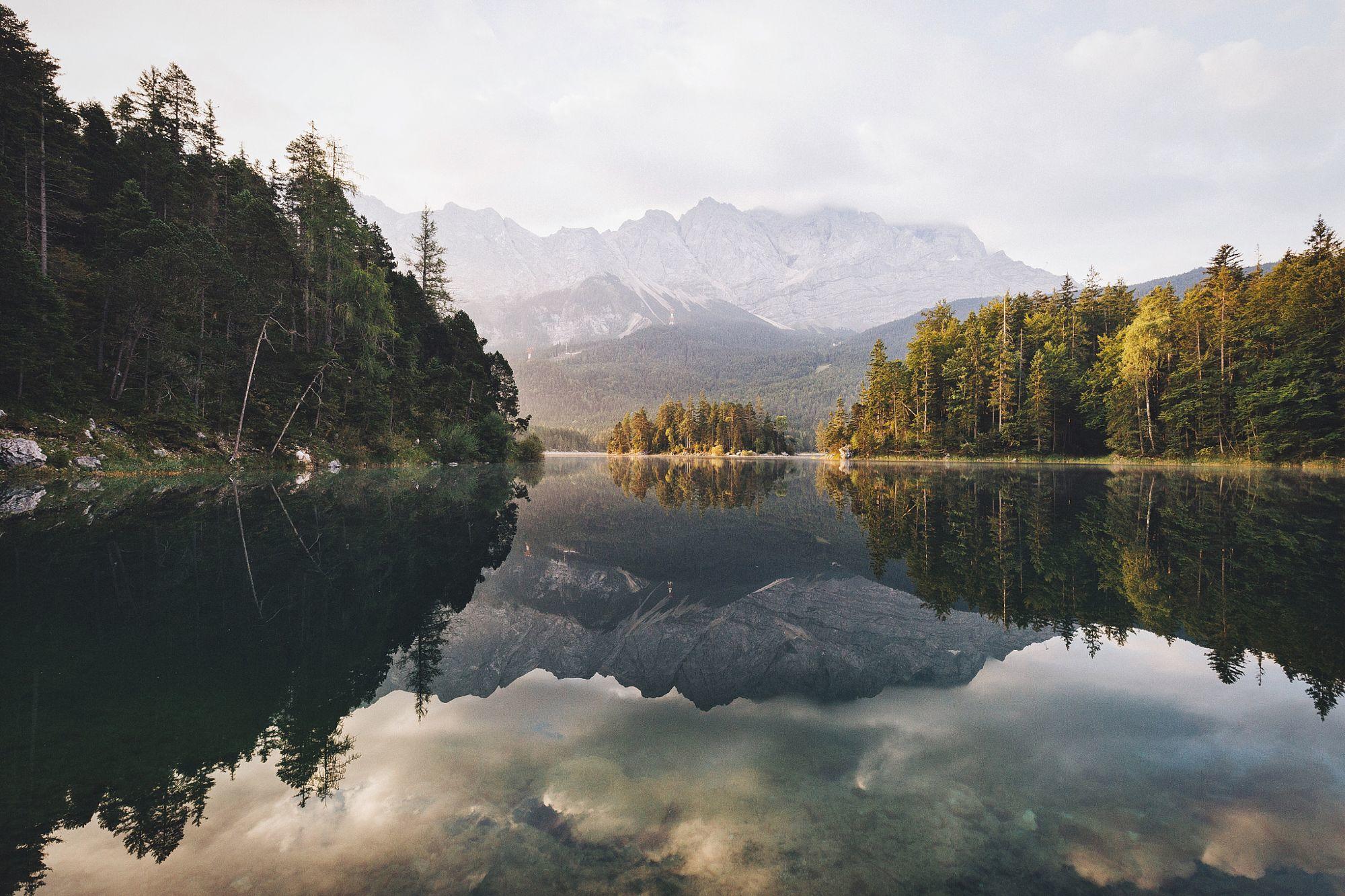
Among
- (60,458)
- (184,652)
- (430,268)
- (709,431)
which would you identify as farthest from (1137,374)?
(709,431)

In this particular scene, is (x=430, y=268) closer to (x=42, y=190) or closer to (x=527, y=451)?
(x=527, y=451)

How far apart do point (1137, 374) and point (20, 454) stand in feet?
264

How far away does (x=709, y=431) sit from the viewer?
132375 millimetres

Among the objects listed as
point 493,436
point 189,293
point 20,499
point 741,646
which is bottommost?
point 741,646

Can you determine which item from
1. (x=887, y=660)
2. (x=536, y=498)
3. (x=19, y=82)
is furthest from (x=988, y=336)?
(x=19, y=82)

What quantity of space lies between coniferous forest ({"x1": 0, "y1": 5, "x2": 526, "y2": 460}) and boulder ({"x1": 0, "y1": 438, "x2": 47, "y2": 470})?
4.30 feet

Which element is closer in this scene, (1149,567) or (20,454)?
(1149,567)

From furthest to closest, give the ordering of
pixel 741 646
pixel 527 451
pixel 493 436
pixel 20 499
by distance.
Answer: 1. pixel 527 451
2. pixel 493 436
3. pixel 20 499
4. pixel 741 646

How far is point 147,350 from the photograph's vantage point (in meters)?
30.2

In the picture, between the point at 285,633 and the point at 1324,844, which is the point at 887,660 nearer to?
the point at 1324,844

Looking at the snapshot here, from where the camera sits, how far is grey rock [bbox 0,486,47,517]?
14797mm

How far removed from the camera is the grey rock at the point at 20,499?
14797mm

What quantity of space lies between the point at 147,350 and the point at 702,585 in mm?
36932

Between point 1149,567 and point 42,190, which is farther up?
point 42,190
